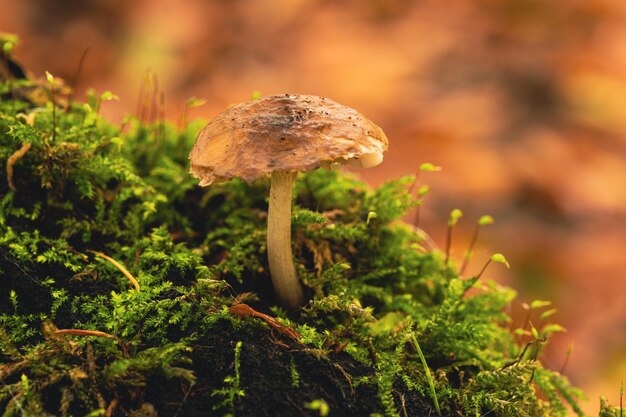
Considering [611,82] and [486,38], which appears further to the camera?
[486,38]

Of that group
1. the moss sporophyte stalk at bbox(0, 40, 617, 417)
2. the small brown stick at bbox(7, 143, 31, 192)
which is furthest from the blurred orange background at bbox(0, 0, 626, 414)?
the small brown stick at bbox(7, 143, 31, 192)

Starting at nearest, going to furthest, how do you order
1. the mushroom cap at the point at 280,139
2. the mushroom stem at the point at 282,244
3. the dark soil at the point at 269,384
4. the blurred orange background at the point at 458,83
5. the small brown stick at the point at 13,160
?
the dark soil at the point at 269,384 → the mushroom cap at the point at 280,139 → the mushroom stem at the point at 282,244 → the small brown stick at the point at 13,160 → the blurred orange background at the point at 458,83

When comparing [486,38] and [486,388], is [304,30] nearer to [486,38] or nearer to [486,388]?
[486,38]

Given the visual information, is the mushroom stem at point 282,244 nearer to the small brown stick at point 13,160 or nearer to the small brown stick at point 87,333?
the small brown stick at point 87,333

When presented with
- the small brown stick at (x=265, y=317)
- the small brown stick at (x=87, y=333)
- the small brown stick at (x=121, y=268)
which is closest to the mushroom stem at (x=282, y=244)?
the small brown stick at (x=265, y=317)

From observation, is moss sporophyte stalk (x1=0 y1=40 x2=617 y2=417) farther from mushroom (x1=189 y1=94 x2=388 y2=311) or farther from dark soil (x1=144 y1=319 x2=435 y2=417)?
mushroom (x1=189 y1=94 x2=388 y2=311)

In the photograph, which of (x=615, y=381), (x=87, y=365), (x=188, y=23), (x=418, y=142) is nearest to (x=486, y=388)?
(x=87, y=365)
